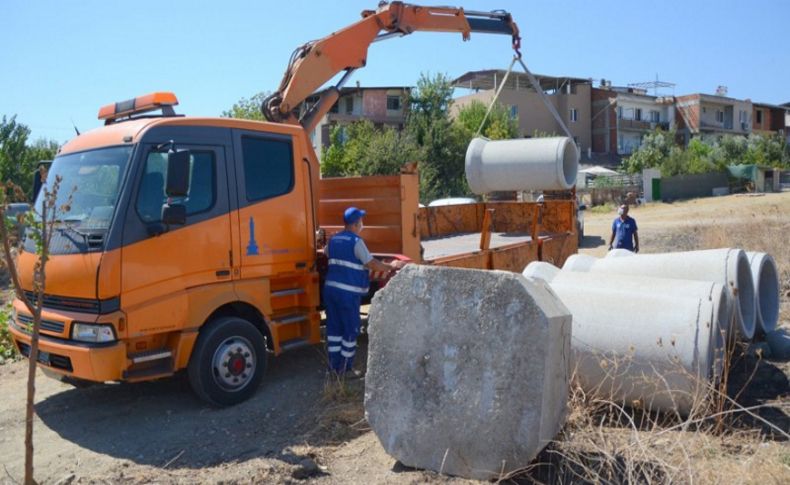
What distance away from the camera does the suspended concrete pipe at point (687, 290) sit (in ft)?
15.1

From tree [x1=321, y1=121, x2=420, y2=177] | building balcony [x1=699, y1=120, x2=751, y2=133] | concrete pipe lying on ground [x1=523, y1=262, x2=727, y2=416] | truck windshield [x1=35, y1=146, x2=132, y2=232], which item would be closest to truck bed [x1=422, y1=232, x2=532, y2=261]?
concrete pipe lying on ground [x1=523, y1=262, x2=727, y2=416]

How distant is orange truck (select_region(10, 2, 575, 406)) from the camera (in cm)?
497

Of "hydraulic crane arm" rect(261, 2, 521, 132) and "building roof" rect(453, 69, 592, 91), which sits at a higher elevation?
"building roof" rect(453, 69, 592, 91)

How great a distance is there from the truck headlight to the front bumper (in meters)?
0.04

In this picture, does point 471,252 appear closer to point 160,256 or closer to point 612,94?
point 160,256

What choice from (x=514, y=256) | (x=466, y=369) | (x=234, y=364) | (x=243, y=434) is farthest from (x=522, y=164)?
(x=466, y=369)

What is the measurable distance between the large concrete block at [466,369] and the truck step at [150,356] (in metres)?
1.89

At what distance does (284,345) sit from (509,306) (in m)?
2.95

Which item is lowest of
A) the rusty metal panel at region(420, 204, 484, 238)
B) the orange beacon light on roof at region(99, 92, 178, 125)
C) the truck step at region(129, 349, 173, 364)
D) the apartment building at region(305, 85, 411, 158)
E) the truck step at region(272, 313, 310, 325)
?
the truck step at region(129, 349, 173, 364)

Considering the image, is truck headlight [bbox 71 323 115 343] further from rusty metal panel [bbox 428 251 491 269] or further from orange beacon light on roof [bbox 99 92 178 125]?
rusty metal panel [bbox 428 251 491 269]

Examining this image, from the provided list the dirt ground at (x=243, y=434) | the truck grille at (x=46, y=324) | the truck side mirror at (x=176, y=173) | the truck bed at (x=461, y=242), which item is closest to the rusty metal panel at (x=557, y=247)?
the truck bed at (x=461, y=242)

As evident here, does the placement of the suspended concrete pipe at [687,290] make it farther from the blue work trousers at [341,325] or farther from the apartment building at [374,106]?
the apartment building at [374,106]

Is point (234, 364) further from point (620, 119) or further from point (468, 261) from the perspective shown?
point (620, 119)

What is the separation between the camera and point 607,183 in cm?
3975
